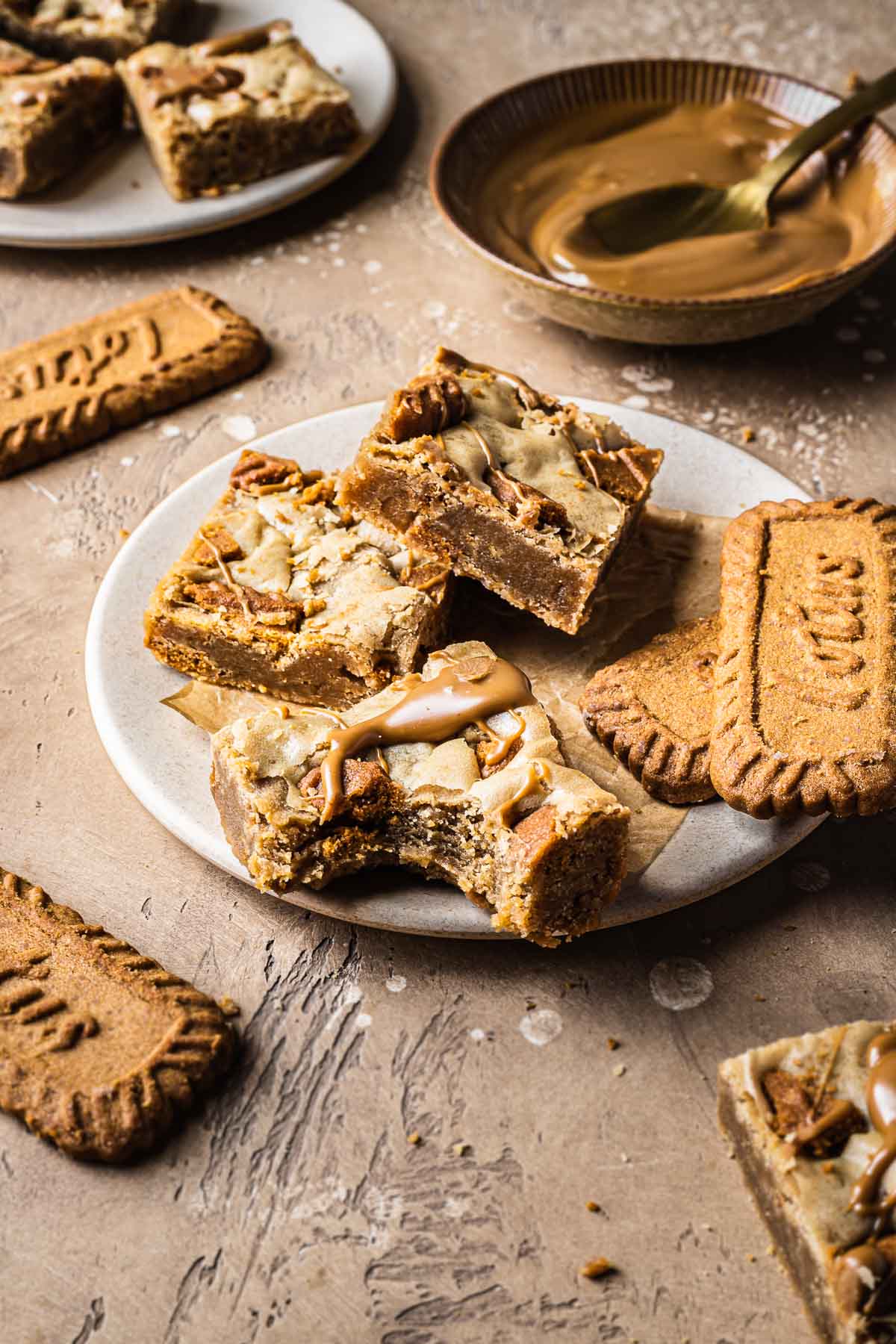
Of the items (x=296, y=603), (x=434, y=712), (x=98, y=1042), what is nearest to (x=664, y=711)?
(x=434, y=712)

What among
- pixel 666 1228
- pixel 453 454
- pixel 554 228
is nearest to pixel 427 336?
pixel 554 228

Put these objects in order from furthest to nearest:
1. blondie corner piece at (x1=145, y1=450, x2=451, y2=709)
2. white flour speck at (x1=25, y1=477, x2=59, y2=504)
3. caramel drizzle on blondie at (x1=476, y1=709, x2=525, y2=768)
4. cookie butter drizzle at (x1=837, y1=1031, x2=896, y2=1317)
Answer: white flour speck at (x1=25, y1=477, x2=59, y2=504) < blondie corner piece at (x1=145, y1=450, x2=451, y2=709) < caramel drizzle on blondie at (x1=476, y1=709, x2=525, y2=768) < cookie butter drizzle at (x1=837, y1=1031, x2=896, y2=1317)

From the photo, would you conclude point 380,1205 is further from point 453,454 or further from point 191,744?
point 453,454

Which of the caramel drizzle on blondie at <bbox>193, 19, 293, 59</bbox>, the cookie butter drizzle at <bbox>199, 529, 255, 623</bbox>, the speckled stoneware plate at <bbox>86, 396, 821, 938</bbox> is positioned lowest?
the speckled stoneware plate at <bbox>86, 396, 821, 938</bbox>

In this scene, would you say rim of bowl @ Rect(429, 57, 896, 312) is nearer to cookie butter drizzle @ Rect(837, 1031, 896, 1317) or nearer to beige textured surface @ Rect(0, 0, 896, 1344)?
beige textured surface @ Rect(0, 0, 896, 1344)

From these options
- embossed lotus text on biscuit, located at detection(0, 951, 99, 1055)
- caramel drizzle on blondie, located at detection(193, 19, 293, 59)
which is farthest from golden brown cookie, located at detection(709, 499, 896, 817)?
caramel drizzle on blondie, located at detection(193, 19, 293, 59)

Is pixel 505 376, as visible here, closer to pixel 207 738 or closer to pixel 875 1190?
pixel 207 738
